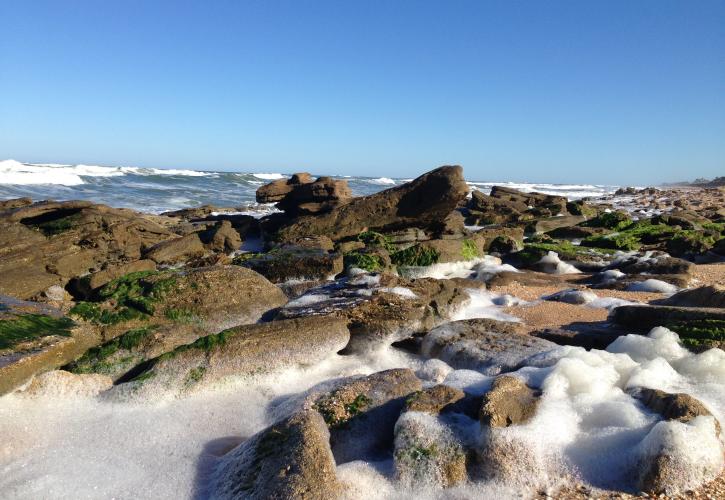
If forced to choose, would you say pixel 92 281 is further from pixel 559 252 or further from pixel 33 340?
pixel 559 252

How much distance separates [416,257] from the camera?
8.97 meters

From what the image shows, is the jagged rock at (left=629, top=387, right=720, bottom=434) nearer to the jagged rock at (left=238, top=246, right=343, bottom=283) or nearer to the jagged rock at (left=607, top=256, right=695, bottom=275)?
the jagged rock at (left=238, top=246, right=343, bottom=283)

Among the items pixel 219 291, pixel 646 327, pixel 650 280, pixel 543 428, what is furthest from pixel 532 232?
pixel 543 428

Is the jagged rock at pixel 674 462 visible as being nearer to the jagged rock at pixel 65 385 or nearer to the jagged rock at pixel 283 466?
the jagged rock at pixel 283 466

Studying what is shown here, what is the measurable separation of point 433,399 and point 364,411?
19.2 inches

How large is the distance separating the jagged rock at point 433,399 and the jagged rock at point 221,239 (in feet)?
28.8

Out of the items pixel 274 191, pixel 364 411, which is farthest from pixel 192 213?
pixel 364 411

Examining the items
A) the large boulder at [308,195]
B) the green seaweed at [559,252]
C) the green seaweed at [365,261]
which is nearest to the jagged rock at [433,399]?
the green seaweed at [365,261]

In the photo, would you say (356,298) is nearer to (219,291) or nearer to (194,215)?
(219,291)

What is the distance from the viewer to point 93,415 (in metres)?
3.77

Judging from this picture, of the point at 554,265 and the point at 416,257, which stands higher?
the point at 416,257

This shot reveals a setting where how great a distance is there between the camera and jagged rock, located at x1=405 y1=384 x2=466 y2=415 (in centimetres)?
343

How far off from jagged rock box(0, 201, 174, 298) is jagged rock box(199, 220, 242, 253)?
967mm

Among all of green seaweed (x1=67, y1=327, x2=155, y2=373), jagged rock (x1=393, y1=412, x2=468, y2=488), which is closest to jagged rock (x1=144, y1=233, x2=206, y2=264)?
green seaweed (x1=67, y1=327, x2=155, y2=373)
